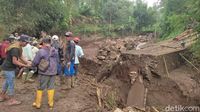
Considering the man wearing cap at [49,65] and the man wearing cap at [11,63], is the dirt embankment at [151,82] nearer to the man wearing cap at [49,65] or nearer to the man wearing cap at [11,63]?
the man wearing cap at [49,65]

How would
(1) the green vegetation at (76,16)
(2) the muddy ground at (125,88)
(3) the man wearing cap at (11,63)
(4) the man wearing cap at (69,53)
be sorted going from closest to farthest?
(3) the man wearing cap at (11,63)
(2) the muddy ground at (125,88)
(4) the man wearing cap at (69,53)
(1) the green vegetation at (76,16)

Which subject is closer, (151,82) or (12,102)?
(12,102)

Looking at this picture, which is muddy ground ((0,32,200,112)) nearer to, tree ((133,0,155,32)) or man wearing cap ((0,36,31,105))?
man wearing cap ((0,36,31,105))

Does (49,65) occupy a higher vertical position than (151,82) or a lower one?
higher

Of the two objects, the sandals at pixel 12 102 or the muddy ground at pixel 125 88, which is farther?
the muddy ground at pixel 125 88

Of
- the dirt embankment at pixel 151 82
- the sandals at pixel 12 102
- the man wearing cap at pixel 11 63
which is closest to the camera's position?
the man wearing cap at pixel 11 63

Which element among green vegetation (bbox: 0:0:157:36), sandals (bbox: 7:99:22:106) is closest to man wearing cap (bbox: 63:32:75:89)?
sandals (bbox: 7:99:22:106)

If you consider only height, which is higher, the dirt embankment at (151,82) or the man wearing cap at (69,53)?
the man wearing cap at (69,53)

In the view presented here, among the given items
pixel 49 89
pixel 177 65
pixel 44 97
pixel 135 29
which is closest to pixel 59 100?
pixel 44 97

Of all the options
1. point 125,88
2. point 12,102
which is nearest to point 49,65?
point 12,102

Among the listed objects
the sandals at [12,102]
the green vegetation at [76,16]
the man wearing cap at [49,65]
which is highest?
the green vegetation at [76,16]

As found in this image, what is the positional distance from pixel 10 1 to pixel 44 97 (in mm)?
10881

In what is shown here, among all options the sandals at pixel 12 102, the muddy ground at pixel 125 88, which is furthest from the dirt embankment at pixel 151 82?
the sandals at pixel 12 102

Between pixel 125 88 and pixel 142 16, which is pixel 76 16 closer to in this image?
pixel 142 16
